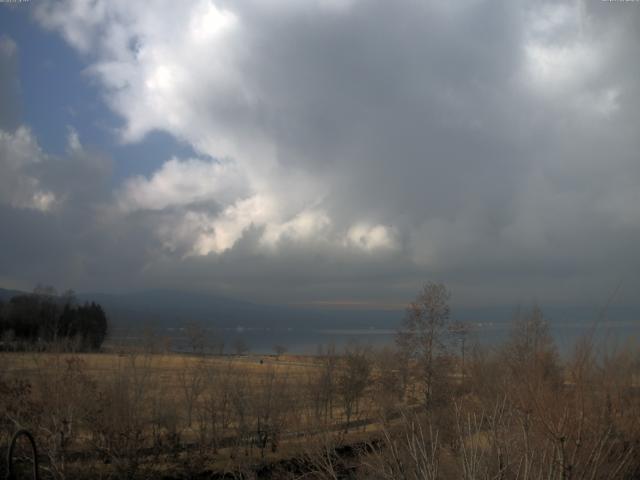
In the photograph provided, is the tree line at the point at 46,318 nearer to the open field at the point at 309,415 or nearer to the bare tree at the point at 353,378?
the bare tree at the point at 353,378

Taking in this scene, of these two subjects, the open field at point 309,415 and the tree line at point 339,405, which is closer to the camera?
the open field at point 309,415

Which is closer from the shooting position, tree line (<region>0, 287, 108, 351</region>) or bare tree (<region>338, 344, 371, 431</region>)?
bare tree (<region>338, 344, 371, 431</region>)

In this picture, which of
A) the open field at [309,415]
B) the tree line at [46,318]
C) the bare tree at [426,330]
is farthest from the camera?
the tree line at [46,318]

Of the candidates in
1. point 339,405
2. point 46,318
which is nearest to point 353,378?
point 339,405

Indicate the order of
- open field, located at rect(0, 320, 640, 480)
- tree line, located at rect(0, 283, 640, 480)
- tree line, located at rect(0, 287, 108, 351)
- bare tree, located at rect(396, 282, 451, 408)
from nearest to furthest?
open field, located at rect(0, 320, 640, 480), tree line, located at rect(0, 283, 640, 480), bare tree, located at rect(396, 282, 451, 408), tree line, located at rect(0, 287, 108, 351)

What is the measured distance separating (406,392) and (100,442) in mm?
21765

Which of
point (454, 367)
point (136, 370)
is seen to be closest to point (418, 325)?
point (454, 367)

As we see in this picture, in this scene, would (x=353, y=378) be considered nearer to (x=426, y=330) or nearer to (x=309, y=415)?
(x=426, y=330)

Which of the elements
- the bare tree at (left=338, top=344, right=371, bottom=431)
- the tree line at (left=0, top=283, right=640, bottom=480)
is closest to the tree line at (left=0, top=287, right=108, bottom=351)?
the bare tree at (left=338, top=344, right=371, bottom=431)

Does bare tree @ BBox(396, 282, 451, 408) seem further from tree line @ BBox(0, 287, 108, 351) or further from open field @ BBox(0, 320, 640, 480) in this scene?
tree line @ BBox(0, 287, 108, 351)

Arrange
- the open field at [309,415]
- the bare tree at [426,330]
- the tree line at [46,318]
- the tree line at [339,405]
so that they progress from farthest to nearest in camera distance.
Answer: the tree line at [46,318]
the bare tree at [426,330]
the tree line at [339,405]
the open field at [309,415]

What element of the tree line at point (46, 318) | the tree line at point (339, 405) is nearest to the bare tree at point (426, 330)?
the tree line at point (339, 405)

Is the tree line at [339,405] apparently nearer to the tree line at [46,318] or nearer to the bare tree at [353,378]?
the bare tree at [353,378]

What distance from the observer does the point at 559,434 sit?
8.20m
